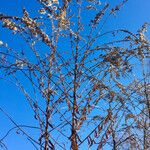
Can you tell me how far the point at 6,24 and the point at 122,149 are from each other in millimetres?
5125

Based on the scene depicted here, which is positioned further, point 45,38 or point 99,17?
point 99,17

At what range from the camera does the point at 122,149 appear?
7578 millimetres

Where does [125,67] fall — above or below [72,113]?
above

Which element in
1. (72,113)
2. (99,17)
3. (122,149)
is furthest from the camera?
(122,149)

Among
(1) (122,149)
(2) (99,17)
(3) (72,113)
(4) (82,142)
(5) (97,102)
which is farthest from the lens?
(1) (122,149)

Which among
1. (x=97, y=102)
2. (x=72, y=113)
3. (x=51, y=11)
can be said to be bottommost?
(x=72, y=113)

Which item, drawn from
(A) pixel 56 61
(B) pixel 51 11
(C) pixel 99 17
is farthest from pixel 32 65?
(C) pixel 99 17

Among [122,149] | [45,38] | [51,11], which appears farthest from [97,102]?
[122,149]

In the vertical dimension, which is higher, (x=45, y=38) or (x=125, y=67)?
(x=45, y=38)

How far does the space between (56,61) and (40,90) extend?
11.7 inches

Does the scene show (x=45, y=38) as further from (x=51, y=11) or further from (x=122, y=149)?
(x=122, y=149)

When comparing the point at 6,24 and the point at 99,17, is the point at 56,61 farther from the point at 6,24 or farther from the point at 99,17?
the point at 99,17

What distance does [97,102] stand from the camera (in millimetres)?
3100

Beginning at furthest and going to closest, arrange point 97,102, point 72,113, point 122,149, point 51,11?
point 122,149 → point 51,11 → point 97,102 → point 72,113
